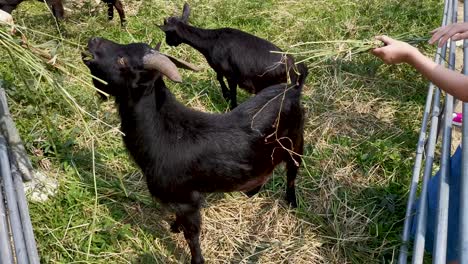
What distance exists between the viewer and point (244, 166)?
11.2 ft

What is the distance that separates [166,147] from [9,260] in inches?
53.7

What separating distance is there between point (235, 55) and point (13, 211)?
311cm

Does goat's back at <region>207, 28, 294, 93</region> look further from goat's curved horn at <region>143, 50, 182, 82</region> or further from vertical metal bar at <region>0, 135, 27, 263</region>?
vertical metal bar at <region>0, 135, 27, 263</region>

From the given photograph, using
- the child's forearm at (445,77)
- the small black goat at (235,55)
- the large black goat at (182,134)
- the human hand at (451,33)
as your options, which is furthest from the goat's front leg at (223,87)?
the child's forearm at (445,77)

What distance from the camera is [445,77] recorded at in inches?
88.1

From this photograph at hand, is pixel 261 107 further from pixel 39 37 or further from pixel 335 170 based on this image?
pixel 39 37

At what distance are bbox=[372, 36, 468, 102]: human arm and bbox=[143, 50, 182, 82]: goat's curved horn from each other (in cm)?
119

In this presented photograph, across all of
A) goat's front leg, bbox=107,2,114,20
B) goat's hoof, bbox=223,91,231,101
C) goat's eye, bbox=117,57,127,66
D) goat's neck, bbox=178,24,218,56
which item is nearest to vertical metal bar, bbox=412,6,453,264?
goat's eye, bbox=117,57,127,66

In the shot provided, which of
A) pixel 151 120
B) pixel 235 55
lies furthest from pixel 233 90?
pixel 151 120

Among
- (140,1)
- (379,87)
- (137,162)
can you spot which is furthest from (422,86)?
(140,1)

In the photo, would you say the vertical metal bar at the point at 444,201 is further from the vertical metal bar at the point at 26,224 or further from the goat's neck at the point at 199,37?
the goat's neck at the point at 199,37

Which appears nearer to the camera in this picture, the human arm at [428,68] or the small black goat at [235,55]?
the human arm at [428,68]

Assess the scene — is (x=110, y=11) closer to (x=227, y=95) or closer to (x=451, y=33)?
(x=227, y=95)

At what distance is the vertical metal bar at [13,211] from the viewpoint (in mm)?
2272
